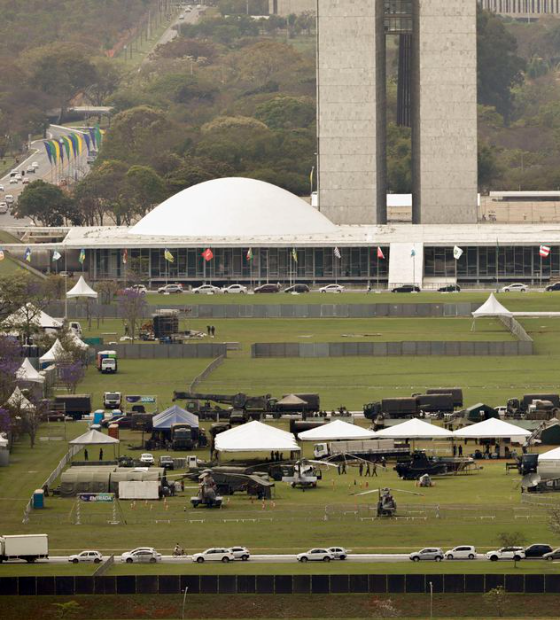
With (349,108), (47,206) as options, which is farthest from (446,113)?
(47,206)

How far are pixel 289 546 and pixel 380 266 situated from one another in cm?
10166

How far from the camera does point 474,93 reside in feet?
569

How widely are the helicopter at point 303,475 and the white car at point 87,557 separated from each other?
13.8m

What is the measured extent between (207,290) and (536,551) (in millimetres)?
97223

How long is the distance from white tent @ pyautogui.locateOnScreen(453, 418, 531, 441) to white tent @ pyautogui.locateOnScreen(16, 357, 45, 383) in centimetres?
2201

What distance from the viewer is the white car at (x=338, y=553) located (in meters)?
58.4

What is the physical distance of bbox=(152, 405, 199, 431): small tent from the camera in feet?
263

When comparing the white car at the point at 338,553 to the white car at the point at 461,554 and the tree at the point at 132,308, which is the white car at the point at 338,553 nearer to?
the white car at the point at 461,554

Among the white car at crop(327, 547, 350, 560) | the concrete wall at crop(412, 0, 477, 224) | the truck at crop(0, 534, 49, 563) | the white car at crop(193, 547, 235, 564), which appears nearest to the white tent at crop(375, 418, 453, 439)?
the white car at crop(327, 547, 350, 560)

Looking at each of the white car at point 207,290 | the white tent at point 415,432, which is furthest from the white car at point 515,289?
the white tent at point 415,432

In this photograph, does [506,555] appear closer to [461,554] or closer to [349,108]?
[461,554]

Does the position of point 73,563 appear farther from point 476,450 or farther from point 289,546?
point 476,450

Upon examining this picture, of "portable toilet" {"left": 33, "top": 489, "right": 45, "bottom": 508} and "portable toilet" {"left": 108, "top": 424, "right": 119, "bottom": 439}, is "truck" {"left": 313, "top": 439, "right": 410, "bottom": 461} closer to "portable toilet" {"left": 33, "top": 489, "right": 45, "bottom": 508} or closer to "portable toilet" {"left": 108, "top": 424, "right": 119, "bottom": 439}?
"portable toilet" {"left": 108, "top": 424, "right": 119, "bottom": 439}

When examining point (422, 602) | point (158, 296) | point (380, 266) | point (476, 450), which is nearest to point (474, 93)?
point (380, 266)
